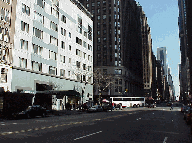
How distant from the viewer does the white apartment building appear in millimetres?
43594

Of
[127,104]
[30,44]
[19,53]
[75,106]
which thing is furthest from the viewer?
[127,104]

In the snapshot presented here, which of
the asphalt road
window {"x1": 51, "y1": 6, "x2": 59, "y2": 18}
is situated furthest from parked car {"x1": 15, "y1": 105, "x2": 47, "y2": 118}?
window {"x1": 51, "y1": 6, "x2": 59, "y2": 18}

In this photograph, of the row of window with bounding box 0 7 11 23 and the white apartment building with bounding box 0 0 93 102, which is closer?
the row of window with bounding box 0 7 11 23

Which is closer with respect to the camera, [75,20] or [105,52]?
[75,20]

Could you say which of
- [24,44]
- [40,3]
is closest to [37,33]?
[24,44]

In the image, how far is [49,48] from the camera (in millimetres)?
53562

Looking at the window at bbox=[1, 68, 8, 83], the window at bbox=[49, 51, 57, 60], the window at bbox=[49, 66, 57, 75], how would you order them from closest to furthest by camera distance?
the window at bbox=[1, 68, 8, 83] → the window at bbox=[49, 66, 57, 75] → the window at bbox=[49, 51, 57, 60]

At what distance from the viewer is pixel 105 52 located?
113 m

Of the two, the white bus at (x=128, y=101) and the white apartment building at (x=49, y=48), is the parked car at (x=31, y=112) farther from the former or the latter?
the white bus at (x=128, y=101)

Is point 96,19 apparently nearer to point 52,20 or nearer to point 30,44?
point 52,20

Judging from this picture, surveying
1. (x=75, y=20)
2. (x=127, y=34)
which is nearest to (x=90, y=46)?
(x=75, y=20)

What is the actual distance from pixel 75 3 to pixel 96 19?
148 ft

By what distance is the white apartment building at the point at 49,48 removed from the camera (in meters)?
43.6

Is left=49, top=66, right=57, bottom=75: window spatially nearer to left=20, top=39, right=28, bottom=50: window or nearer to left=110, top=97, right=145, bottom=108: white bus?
left=20, top=39, right=28, bottom=50: window
